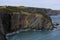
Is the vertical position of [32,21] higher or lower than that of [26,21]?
lower

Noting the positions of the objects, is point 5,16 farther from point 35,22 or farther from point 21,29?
point 35,22

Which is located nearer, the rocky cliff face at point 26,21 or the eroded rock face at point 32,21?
the rocky cliff face at point 26,21

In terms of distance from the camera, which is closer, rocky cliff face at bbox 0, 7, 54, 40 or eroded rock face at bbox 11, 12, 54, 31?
rocky cliff face at bbox 0, 7, 54, 40

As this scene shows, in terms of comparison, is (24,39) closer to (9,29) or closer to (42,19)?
(9,29)

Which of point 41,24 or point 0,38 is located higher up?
point 0,38

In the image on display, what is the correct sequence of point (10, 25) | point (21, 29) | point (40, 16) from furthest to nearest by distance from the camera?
point (40, 16) < point (21, 29) < point (10, 25)

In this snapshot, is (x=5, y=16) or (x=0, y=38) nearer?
(x=0, y=38)

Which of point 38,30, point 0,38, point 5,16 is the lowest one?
point 38,30

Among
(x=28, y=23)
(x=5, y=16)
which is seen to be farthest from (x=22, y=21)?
(x=5, y=16)

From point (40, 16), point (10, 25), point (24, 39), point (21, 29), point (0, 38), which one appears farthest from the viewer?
point (40, 16)

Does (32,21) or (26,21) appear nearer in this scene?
(26,21)
